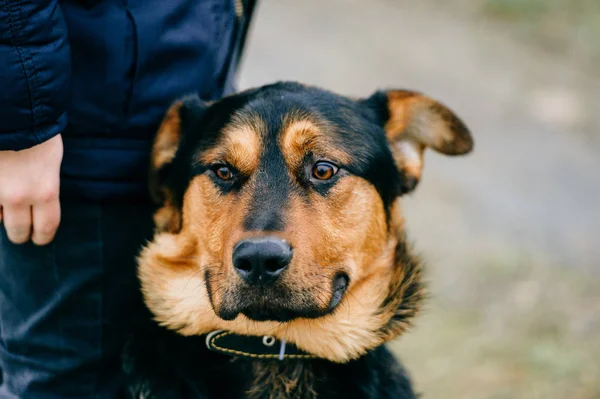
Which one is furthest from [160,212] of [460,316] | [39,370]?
[460,316]

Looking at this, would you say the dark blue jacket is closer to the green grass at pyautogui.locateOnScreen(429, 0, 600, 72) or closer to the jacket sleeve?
the jacket sleeve

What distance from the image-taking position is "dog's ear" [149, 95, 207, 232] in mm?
3020

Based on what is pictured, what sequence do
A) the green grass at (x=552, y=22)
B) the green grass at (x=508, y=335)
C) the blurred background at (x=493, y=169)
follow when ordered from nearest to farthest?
1. the green grass at (x=508, y=335)
2. the blurred background at (x=493, y=169)
3. the green grass at (x=552, y=22)

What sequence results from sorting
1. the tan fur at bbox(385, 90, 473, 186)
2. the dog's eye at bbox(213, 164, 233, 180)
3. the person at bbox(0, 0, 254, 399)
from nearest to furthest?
the person at bbox(0, 0, 254, 399), the dog's eye at bbox(213, 164, 233, 180), the tan fur at bbox(385, 90, 473, 186)

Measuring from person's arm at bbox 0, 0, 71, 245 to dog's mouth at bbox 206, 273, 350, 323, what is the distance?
2.38 ft

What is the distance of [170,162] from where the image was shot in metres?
3.12

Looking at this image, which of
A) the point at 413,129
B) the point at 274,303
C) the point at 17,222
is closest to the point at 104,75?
the point at 17,222

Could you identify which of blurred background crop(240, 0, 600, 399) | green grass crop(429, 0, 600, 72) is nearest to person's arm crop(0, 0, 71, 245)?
blurred background crop(240, 0, 600, 399)

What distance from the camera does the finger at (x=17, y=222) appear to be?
8.34 feet

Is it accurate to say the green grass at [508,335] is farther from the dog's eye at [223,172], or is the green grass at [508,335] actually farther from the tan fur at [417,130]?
the dog's eye at [223,172]

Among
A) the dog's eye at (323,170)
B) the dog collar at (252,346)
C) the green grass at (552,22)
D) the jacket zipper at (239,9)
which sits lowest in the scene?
the green grass at (552,22)

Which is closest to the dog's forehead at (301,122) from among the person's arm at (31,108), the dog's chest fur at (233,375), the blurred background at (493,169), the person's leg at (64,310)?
the person's leg at (64,310)

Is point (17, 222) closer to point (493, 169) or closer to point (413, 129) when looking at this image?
point (413, 129)

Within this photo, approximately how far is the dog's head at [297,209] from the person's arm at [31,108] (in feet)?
1.94
